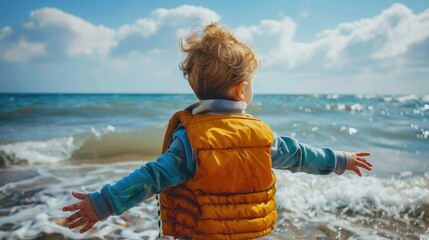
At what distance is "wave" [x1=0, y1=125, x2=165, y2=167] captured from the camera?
822cm

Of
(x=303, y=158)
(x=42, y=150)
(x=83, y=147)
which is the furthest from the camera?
(x=83, y=147)

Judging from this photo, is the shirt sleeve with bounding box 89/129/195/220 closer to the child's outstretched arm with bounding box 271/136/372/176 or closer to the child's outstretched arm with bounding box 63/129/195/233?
the child's outstretched arm with bounding box 63/129/195/233

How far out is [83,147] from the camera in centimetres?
948

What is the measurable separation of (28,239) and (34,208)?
925 millimetres

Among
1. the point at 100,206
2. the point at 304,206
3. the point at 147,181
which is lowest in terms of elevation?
the point at 304,206

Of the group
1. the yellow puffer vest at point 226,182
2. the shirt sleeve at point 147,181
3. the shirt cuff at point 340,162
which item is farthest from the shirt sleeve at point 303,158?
the shirt sleeve at point 147,181

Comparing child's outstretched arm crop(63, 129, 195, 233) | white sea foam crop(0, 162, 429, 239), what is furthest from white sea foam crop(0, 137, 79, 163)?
child's outstretched arm crop(63, 129, 195, 233)

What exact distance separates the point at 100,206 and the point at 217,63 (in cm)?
94

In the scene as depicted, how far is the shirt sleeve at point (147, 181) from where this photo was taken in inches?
75.7

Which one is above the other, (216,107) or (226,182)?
(216,107)

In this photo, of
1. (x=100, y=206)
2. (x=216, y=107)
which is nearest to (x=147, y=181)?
(x=100, y=206)

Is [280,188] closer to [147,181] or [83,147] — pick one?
[147,181]

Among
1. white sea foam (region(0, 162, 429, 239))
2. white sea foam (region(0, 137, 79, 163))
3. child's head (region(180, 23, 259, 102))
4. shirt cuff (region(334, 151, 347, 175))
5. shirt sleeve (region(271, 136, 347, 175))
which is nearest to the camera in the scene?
child's head (region(180, 23, 259, 102))

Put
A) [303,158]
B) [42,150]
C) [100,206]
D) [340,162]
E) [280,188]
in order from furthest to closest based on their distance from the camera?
[42,150]
[280,188]
[340,162]
[303,158]
[100,206]
